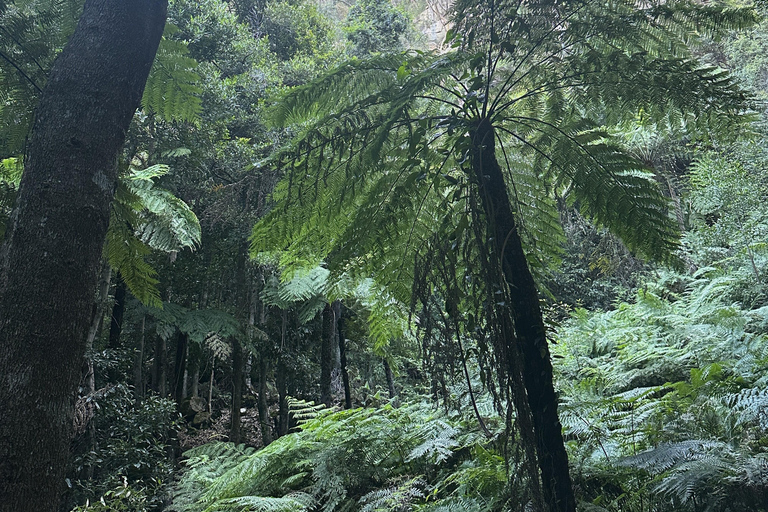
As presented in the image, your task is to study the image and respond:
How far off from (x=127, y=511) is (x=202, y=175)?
14.3 ft

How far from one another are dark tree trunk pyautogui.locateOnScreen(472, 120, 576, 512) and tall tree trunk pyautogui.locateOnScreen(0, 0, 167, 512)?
1.33 metres

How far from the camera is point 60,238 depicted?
146 centimetres

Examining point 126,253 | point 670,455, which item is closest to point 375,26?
point 126,253

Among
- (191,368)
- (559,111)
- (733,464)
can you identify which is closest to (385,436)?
(733,464)

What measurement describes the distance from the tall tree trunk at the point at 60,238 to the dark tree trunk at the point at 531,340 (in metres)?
1.33

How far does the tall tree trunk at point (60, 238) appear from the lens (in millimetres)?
1288

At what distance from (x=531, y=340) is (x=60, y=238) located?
1.60 metres

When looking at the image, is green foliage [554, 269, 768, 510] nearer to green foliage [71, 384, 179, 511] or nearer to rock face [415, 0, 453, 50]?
rock face [415, 0, 453, 50]

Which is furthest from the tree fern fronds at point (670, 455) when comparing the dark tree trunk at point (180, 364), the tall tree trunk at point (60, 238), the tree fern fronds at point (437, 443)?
the dark tree trunk at point (180, 364)

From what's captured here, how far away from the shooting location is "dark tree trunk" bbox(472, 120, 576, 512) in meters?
1.66

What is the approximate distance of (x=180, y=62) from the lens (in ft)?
8.13

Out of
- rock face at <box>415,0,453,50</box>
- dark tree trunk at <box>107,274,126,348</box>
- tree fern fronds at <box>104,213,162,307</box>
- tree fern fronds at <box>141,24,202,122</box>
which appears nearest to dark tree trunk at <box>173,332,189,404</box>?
dark tree trunk at <box>107,274,126,348</box>

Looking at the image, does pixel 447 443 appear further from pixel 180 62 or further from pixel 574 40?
pixel 180 62

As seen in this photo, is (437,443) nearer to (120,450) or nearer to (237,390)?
(120,450)
